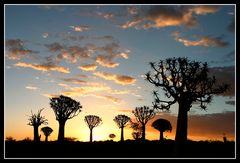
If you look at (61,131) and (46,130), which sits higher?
(61,131)

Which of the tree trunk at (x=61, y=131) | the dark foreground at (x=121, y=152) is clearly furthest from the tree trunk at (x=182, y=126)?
the tree trunk at (x=61, y=131)

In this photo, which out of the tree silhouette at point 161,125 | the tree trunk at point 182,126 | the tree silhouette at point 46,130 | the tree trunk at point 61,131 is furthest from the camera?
the tree silhouette at point 46,130

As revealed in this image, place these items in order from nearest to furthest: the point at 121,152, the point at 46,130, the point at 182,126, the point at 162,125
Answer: the point at 182,126, the point at 121,152, the point at 162,125, the point at 46,130

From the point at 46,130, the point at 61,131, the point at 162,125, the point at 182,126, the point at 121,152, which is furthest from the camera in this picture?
the point at 46,130

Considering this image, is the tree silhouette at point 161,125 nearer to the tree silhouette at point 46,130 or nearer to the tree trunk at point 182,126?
the tree trunk at point 182,126

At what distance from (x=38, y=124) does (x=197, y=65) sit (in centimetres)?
2772

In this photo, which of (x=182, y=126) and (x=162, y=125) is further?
(x=162, y=125)

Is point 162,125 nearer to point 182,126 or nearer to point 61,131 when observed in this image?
point 61,131

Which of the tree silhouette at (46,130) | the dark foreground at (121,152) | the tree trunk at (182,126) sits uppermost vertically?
the tree trunk at (182,126)

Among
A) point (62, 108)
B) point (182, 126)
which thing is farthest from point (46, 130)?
point (182, 126)

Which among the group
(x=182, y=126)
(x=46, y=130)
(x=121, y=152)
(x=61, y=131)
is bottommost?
(x=121, y=152)

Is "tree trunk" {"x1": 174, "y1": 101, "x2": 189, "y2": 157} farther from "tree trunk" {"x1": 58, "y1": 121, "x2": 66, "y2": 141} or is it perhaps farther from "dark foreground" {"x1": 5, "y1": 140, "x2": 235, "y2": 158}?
"tree trunk" {"x1": 58, "y1": 121, "x2": 66, "y2": 141}

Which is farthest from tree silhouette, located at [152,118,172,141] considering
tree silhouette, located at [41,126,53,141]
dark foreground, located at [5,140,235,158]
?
tree silhouette, located at [41,126,53,141]

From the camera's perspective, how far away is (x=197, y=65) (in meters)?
26.2
